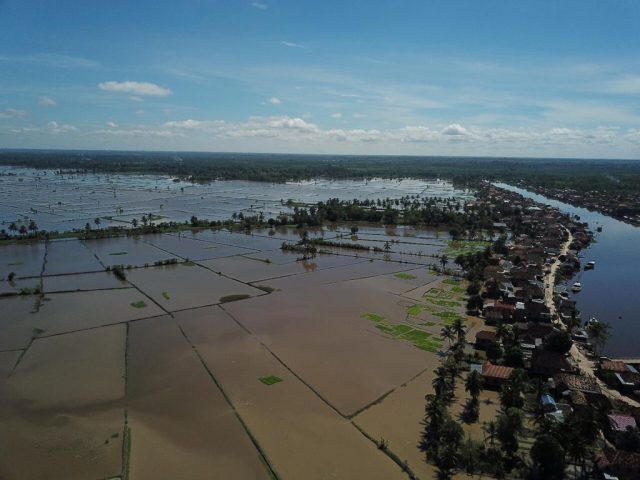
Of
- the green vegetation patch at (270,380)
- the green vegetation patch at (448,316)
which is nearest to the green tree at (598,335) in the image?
the green vegetation patch at (448,316)

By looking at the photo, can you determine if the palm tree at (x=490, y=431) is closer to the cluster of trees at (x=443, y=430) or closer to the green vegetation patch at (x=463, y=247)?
the cluster of trees at (x=443, y=430)

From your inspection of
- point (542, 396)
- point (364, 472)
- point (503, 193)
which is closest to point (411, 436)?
point (364, 472)

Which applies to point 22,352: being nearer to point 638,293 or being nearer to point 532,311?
point 532,311

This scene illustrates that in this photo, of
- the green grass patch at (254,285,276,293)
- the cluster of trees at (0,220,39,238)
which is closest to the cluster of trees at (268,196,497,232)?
the green grass patch at (254,285,276,293)

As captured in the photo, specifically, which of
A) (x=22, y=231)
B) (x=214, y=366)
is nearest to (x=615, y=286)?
(x=214, y=366)

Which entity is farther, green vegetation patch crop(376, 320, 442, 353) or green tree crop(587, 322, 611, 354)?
green vegetation patch crop(376, 320, 442, 353)

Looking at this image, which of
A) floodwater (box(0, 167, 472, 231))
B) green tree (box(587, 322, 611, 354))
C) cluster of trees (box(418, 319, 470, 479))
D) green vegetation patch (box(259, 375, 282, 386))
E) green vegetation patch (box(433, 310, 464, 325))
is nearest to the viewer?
cluster of trees (box(418, 319, 470, 479))

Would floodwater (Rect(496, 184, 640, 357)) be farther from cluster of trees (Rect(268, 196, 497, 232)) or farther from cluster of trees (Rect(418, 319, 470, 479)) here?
cluster of trees (Rect(268, 196, 497, 232))

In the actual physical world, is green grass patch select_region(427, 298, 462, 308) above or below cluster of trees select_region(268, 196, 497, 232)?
below

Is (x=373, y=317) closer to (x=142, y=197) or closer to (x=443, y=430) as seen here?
(x=443, y=430)
